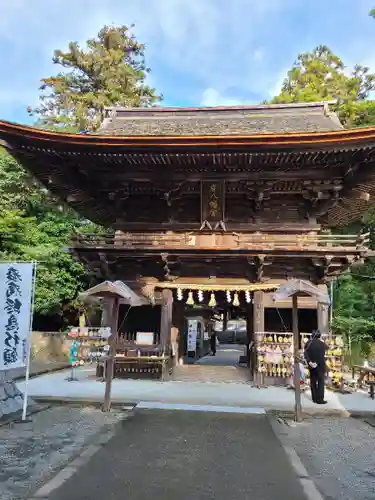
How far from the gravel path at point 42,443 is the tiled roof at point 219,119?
8800mm

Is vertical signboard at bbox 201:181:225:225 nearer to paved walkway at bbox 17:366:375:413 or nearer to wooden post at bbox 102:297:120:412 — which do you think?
wooden post at bbox 102:297:120:412

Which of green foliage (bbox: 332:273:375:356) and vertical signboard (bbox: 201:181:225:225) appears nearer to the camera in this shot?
vertical signboard (bbox: 201:181:225:225)

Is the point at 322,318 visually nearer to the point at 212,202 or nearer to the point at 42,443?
the point at 212,202

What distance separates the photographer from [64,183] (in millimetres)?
12227

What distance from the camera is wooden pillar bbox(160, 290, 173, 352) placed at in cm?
1209

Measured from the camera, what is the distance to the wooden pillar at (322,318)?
37.8 ft

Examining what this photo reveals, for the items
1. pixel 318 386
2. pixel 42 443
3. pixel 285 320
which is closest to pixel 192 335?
pixel 285 320

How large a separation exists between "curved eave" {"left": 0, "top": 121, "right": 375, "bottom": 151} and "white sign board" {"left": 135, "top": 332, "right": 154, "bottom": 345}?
5563 millimetres

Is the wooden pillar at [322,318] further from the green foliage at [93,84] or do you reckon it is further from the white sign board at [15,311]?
the green foliage at [93,84]

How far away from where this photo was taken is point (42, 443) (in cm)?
595

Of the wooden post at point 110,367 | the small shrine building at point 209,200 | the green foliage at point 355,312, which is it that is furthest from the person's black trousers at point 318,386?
the green foliage at point 355,312

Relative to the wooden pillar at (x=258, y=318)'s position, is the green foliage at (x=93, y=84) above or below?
above

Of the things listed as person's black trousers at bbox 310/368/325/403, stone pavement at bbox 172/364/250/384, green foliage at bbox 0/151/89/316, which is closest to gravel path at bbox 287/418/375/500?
person's black trousers at bbox 310/368/325/403

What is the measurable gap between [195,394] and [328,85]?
2575cm
